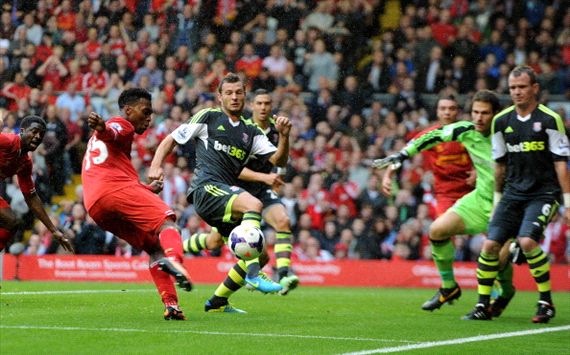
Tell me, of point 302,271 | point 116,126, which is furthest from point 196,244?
point 302,271

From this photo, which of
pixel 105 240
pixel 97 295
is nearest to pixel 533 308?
pixel 97 295

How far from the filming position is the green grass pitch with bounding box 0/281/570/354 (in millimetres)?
7586

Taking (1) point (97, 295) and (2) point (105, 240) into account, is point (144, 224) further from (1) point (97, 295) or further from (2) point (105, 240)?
(2) point (105, 240)

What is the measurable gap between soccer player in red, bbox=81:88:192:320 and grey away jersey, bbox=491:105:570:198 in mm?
3427

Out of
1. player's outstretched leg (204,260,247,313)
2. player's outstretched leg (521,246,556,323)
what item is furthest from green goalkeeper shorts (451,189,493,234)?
player's outstretched leg (204,260,247,313)

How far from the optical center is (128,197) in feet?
30.9

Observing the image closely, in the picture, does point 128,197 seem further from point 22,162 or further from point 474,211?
point 474,211

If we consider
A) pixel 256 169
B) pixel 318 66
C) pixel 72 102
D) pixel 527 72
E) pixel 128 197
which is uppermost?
pixel 318 66

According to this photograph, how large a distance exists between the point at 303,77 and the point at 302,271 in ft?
17.4

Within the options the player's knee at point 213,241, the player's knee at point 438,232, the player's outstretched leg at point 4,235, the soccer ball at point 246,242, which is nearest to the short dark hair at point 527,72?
the player's knee at point 438,232

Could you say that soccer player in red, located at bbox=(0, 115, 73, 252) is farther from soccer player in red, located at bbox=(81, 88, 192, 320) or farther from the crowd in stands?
the crowd in stands

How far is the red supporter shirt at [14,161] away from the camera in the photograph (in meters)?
11.3

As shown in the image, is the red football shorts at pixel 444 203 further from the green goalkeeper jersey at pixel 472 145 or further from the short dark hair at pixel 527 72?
the short dark hair at pixel 527 72

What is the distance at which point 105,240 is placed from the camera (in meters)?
20.7
